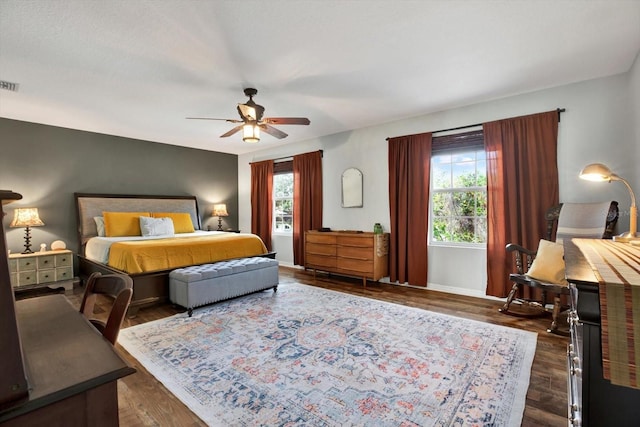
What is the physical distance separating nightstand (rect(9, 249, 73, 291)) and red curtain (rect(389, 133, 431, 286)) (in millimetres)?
4794

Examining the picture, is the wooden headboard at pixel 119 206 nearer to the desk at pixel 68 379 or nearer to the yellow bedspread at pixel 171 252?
the yellow bedspread at pixel 171 252

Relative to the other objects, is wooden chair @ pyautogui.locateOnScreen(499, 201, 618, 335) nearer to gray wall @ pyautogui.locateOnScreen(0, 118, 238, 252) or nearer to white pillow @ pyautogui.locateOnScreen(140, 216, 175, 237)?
white pillow @ pyautogui.locateOnScreen(140, 216, 175, 237)

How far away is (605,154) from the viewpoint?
10.0 ft

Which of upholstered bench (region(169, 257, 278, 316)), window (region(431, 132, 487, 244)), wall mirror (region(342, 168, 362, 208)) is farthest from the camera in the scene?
wall mirror (region(342, 168, 362, 208))

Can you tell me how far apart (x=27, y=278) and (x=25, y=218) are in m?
0.82

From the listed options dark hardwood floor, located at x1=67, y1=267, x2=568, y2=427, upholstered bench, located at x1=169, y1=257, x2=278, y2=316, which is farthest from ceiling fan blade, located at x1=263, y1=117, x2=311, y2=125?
dark hardwood floor, located at x1=67, y1=267, x2=568, y2=427

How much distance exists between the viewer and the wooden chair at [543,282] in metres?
2.72

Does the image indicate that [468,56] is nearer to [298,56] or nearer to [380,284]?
[298,56]

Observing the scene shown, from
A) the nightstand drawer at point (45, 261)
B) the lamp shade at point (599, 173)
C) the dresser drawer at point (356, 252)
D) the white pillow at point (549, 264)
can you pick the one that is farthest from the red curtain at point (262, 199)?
the lamp shade at point (599, 173)

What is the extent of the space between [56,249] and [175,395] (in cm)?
406

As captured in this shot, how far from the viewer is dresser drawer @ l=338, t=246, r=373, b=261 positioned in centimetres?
437

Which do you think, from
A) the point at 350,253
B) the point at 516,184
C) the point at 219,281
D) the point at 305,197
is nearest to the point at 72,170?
the point at 219,281

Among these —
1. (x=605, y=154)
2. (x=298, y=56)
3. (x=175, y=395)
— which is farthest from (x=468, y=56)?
(x=175, y=395)

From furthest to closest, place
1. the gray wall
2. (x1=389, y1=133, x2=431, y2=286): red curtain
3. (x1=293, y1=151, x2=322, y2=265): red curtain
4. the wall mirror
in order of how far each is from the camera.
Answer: (x1=293, y1=151, x2=322, y2=265): red curtain < the wall mirror < the gray wall < (x1=389, y1=133, x2=431, y2=286): red curtain
